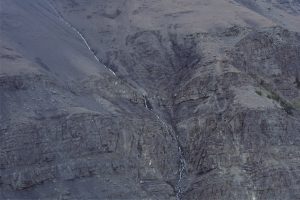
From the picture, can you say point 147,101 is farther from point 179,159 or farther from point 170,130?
point 179,159

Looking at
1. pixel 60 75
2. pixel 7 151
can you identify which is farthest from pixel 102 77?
pixel 7 151

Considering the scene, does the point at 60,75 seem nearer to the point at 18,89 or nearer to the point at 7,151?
the point at 18,89

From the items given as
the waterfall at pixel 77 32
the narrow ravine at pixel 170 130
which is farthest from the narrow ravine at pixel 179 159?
the waterfall at pixel 77 32

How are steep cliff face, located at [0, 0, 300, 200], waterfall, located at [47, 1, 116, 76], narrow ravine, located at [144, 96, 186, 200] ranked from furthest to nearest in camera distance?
waterfall, located at [47, 1, 116, 76] < narrow ravine, located at [144, 96, 186, 200] < steep cliff face, located at [0, 0, 300, 200]

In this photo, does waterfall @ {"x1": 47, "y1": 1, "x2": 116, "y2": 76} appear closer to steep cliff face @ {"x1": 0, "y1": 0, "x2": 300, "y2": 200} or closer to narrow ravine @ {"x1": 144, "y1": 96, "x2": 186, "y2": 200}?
steep cliff face @ {"x1": 0, "y1": 0, "x2": 300, "y2": 200}

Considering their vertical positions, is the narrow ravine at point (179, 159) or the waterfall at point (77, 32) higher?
the waterfall at point (77, 32)

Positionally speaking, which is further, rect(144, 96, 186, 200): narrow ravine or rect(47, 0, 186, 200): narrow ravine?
rect(47, 0, 186, 200): narrow ravine

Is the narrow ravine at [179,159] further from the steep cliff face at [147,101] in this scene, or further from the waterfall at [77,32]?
the waterfall at [77,32]

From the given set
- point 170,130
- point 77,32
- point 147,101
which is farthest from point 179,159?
point 77,32

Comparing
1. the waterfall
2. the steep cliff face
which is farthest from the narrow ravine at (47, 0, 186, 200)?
the steep cliff face
